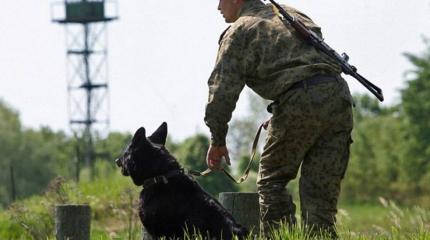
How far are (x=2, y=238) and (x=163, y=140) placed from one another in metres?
5.78

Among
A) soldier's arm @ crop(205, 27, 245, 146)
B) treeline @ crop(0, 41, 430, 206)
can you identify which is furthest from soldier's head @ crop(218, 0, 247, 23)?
treeline @ crop(0, 41, 430, 206)

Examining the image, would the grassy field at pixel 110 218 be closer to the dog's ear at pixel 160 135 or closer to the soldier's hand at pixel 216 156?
the soldier's hand at pixel 216 156

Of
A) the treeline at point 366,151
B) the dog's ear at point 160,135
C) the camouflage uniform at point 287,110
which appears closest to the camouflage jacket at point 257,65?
the camouflage uniform at point 287,110

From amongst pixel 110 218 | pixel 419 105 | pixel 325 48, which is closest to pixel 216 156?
pixel 325 48

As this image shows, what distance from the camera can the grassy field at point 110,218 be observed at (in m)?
8.16

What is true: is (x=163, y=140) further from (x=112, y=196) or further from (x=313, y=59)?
(x=112, y=196)

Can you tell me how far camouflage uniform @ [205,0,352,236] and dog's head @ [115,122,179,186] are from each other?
48 centimetres

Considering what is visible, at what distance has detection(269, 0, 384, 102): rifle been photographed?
8.36m

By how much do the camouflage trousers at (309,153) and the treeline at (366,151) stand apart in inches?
2064

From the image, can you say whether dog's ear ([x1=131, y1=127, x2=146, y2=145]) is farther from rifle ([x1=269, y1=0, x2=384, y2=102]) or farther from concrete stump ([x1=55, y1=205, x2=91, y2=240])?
rifle ([x1=269, y1=0, x2=384, y2=102])

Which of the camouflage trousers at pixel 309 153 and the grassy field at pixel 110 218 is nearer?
the grassy field at pixel 110 218

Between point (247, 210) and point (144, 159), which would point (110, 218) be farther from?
point (144, 159)

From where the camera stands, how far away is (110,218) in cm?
1772

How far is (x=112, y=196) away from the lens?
1888 centimetres
